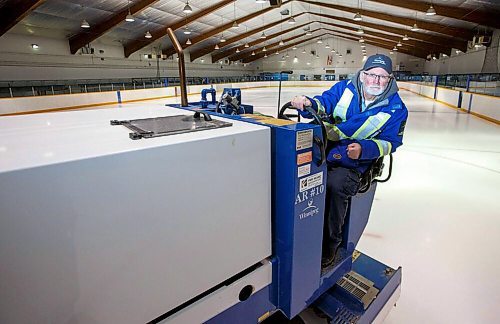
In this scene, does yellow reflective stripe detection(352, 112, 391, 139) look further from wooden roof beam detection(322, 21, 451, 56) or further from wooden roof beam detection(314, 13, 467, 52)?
wooden roof beam detection(322, 21, 451, 56)

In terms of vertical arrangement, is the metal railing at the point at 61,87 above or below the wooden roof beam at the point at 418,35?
below

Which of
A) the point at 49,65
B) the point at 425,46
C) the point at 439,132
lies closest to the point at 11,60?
the point at 49,65

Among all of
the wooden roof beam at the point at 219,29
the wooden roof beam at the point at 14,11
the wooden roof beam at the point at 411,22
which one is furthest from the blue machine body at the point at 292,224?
the wooden roof beam at the point at 219,29

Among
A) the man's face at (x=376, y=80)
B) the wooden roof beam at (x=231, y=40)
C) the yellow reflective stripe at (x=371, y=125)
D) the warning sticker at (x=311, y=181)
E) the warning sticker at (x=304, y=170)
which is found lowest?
the warning sticker at (x=311, y=181)

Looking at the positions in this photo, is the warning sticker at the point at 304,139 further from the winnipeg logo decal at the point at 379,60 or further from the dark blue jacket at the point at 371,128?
the winnipeg logo decal at the point at 379,60

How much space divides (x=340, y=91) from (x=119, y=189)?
156 cm

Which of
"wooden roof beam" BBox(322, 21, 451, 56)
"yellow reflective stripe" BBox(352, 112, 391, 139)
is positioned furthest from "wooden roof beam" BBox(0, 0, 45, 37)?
"wooden roof beam" BBox(322, 21, 451, 56)

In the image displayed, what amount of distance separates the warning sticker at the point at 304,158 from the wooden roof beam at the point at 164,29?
14.1m

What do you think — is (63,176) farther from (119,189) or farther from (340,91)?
(340,91)

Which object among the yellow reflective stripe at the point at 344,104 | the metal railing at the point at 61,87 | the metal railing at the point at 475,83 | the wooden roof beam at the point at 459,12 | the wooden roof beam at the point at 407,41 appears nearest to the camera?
the yellow reflective stripe at the point at 344,104

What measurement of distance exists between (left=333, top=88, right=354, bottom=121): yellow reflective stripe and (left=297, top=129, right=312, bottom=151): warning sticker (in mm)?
753

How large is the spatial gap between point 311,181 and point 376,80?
807mm

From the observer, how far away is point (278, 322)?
4.95ft

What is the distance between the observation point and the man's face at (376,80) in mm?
1644
